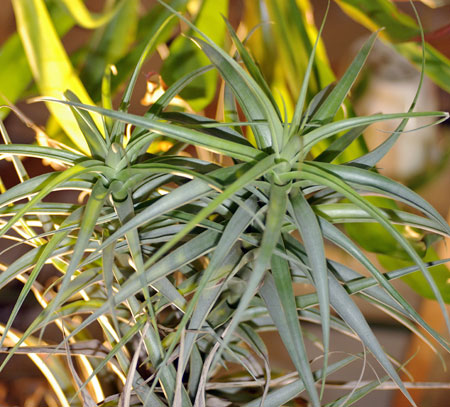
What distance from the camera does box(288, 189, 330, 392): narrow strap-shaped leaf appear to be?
0.28 meters

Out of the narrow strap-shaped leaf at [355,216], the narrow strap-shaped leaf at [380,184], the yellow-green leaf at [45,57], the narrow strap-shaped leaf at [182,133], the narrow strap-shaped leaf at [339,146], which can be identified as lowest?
the narrow strap-shaped leaf at [355,216]

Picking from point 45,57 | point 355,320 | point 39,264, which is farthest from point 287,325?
point 45,57

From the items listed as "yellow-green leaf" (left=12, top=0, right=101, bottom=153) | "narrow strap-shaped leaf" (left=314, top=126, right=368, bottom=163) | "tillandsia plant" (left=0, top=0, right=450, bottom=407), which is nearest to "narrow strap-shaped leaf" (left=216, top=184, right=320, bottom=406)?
"tillandsia plant" (left=0, top=0, right=450, bottom=407)

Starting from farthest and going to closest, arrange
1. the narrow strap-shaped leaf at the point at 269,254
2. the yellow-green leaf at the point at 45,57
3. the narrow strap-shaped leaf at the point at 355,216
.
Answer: the yellow-green leaf at the point at 45,57 → the narrow strap-shaped leaf at the point at 355,216 → the narrow strap-shaped leaf at the point at 269,254

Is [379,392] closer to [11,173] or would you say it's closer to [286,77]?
[286,77]

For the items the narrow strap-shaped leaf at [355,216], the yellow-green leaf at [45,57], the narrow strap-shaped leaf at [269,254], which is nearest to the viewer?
the narrow strap-shaped leaf at [269,254]

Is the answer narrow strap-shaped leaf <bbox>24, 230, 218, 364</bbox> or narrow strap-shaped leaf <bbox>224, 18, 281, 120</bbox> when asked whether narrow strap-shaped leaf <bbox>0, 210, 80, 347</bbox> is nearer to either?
narrow strap-shaped leaf <bbox>24, 230, 218, 364</bbox>

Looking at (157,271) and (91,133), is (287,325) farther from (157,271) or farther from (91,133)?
(91,133)

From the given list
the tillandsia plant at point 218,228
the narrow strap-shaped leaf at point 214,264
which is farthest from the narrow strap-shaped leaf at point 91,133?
the narrow strap-shaped leaf at point 214,264

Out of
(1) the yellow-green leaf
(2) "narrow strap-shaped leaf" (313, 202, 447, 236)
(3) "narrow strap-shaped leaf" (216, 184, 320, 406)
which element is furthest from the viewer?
(1) the yellow-green leaf

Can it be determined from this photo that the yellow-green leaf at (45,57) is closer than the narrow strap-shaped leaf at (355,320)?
No

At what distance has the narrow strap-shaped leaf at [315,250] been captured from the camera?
283 millimetres

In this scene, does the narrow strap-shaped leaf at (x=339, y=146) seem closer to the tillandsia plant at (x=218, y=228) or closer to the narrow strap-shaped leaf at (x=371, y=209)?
the tillandsia plant at (x=218, y=228)

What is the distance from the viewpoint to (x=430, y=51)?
29.8 inches
